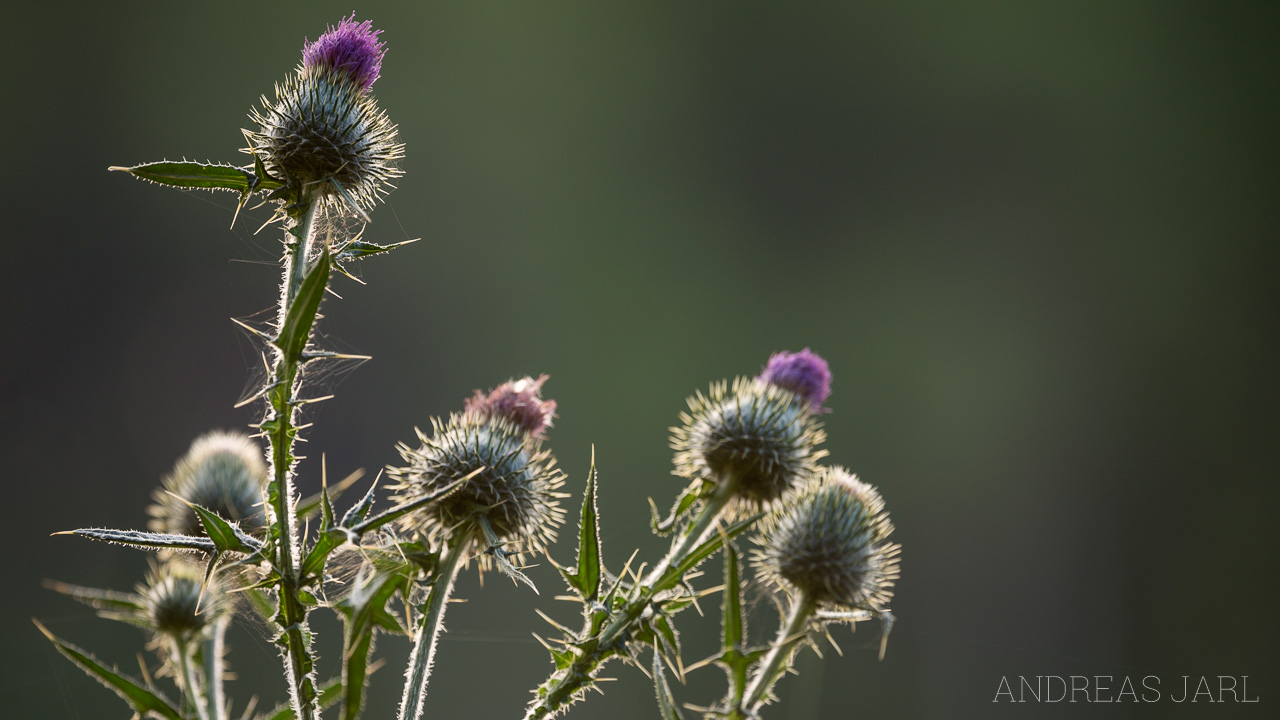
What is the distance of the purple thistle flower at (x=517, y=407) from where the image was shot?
185 centimetres

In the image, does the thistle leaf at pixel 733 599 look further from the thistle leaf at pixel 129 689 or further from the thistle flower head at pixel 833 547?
the thistle leaf at pixel 129 689

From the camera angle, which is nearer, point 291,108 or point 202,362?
point 291,108

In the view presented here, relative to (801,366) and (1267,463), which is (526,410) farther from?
(1267,463)

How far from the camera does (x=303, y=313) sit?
1.13m

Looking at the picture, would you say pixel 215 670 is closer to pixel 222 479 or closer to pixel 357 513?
pixel 357 513

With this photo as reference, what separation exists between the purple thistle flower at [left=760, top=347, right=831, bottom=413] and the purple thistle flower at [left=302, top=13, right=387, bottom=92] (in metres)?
1.17

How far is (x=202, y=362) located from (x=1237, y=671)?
9.22m

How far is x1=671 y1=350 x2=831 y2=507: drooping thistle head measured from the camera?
1.81m

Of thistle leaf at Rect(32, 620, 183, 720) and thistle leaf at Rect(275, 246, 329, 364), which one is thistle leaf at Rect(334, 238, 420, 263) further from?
thistle leaf at Rect(32, 620, 183, 720)

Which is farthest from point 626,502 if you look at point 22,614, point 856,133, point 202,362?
point 856,133

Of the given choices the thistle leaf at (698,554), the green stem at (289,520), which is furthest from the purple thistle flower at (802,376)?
the green stem at (289,520)

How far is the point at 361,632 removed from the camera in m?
0.71

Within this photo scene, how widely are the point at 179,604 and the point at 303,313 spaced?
723 millimetres

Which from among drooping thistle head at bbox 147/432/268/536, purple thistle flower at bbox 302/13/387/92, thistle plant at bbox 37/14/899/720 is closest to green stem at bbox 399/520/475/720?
thistle plant at bbox 37/14/899/720
